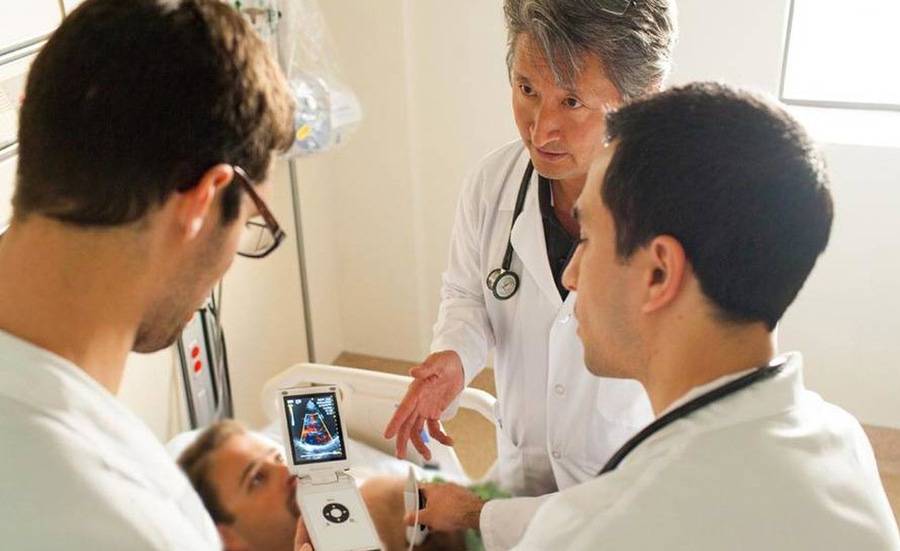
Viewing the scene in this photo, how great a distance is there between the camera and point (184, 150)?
88 cm

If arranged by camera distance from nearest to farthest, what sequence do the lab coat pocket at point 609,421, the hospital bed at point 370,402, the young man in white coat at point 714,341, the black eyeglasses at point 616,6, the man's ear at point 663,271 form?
the young man in white coat at point 714,341, the man's ear at point 663,271, the black eyeglasses at point 616,6, the lab coat pocket at point 609,421, the hospital bed at point 370,402

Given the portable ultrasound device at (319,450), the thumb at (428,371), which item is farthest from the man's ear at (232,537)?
the thumb at (428,371)

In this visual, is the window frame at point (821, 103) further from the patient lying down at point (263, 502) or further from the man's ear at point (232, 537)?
the man's ear at point (232, 537)

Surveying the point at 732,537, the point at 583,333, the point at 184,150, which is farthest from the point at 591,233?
the point at 184,150

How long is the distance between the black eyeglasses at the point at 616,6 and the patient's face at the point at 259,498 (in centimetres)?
97

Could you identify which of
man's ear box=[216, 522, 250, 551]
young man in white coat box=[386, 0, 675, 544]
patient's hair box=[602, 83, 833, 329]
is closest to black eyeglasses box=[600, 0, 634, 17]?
young man in white coat box=[386, 0, 675, 544]

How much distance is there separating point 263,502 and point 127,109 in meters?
0.93

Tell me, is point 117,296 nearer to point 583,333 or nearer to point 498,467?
point 583,333

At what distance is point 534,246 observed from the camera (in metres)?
1.69

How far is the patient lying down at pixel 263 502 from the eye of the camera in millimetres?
1572

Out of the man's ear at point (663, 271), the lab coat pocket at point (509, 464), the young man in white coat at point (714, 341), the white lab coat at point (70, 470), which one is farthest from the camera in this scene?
the lab coat pocket at point (509, 464)

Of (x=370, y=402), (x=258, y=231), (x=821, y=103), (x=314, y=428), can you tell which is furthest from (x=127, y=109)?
(x=821, y=103)

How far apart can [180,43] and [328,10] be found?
2368 millimetres

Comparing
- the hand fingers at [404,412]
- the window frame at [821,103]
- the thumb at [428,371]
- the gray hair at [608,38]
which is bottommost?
the hand fingers at [404,412]
